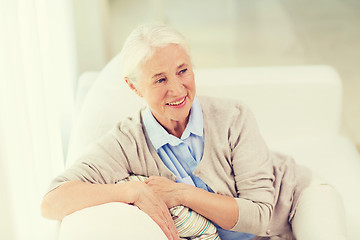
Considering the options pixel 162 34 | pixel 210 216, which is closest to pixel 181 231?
pixel 210 216

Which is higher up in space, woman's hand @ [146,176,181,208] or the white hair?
the white hair

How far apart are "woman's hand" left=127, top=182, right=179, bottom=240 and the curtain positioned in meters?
0.32

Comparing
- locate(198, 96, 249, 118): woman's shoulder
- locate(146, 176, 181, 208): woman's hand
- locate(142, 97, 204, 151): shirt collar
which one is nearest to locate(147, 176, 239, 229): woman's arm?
locate(146, 176, 181, 208): woman's hand

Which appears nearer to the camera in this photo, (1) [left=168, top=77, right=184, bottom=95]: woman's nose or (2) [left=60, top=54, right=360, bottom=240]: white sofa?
(1) [left=168, top=77, right=184, bottom=95]: woman's nose

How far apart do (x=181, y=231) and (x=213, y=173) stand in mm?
208

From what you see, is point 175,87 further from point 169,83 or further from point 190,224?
point 190,224

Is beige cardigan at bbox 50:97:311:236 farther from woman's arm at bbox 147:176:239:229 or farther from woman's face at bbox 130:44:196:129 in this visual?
woman's face at bbox 130:44:196:129

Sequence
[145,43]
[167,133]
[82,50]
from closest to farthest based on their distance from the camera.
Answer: [145,43] < [167,133] < [82,50]

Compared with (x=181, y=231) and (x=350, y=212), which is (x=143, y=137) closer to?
(x=181, y=231)

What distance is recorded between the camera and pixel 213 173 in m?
1.75

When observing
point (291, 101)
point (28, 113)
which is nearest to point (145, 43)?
point (28, 113)

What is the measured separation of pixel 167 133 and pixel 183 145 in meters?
0.07

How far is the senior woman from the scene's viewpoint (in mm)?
1598

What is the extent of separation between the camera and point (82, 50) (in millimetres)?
3070
